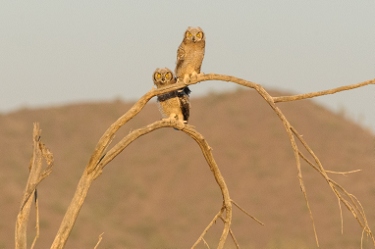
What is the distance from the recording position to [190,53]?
7055 millimetres

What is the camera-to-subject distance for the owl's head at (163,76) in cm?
718

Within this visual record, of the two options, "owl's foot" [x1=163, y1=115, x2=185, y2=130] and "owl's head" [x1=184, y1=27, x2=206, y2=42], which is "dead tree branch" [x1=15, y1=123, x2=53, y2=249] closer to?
"owl's foot" [x1=163, y1=115, x2=185, y2=130]

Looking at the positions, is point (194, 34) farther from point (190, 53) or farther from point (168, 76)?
point (168, 76)

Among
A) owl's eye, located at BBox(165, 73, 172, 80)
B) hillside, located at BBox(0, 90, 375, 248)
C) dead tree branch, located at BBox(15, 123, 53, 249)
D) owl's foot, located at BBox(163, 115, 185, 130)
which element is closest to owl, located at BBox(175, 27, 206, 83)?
owl's eye, located at BBox(165, 73, 172, 80)

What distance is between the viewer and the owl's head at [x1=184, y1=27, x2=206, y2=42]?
278 inches

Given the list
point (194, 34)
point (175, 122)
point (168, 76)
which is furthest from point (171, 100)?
point (194, 34)

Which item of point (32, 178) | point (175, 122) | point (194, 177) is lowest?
point (194, 177)

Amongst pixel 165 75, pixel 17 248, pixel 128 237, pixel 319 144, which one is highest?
pixel 165 75

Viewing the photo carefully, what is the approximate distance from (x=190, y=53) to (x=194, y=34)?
0.60 feet

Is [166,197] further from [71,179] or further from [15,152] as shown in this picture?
[15,152]

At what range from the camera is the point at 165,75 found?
23.6 feet

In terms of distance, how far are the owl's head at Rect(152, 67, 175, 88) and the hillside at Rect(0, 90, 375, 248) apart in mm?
20733

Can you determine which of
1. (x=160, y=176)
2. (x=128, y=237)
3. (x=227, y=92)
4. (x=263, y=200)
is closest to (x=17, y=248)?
(x=128, y=237)

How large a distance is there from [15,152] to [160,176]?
7352 millimetres
